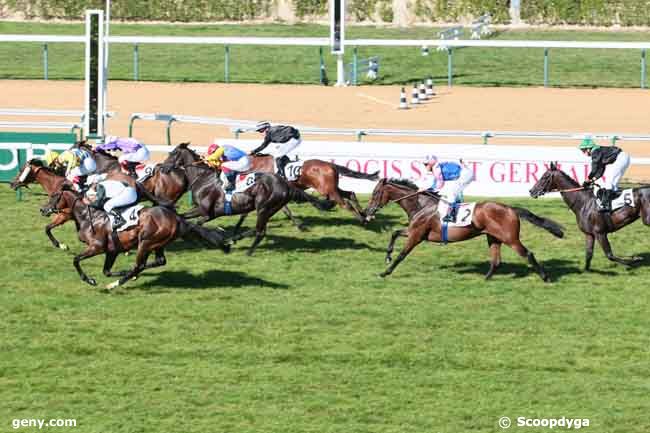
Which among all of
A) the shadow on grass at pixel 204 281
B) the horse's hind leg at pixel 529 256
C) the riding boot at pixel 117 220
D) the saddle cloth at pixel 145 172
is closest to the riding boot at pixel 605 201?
the horse's hind leg at pixel 529 256

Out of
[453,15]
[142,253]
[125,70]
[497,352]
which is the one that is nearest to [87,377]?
[142,253]

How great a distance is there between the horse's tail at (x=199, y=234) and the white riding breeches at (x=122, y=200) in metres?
0.60

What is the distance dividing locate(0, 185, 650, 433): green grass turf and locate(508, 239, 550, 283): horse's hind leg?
0.66 feet

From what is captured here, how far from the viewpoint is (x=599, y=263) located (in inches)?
750

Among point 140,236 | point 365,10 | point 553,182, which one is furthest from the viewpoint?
point 365,10

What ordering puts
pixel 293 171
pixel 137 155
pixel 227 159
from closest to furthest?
pixel 227 159, pixel 137 155, pixel 293 171

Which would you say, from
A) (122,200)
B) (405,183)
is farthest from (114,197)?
(405,183)

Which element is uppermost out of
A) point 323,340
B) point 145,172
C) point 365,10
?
point 365,10

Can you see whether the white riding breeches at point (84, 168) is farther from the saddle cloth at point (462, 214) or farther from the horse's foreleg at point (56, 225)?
the saddle cloth at point (462, 214)

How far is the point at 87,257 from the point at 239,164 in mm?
3449

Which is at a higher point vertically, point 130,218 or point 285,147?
point 285,147

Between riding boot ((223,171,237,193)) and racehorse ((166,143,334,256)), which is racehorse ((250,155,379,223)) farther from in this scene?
riding boot ((223,171,237,193))

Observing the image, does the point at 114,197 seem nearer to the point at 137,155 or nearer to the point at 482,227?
the point at 137,155

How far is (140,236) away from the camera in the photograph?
16625 mm
